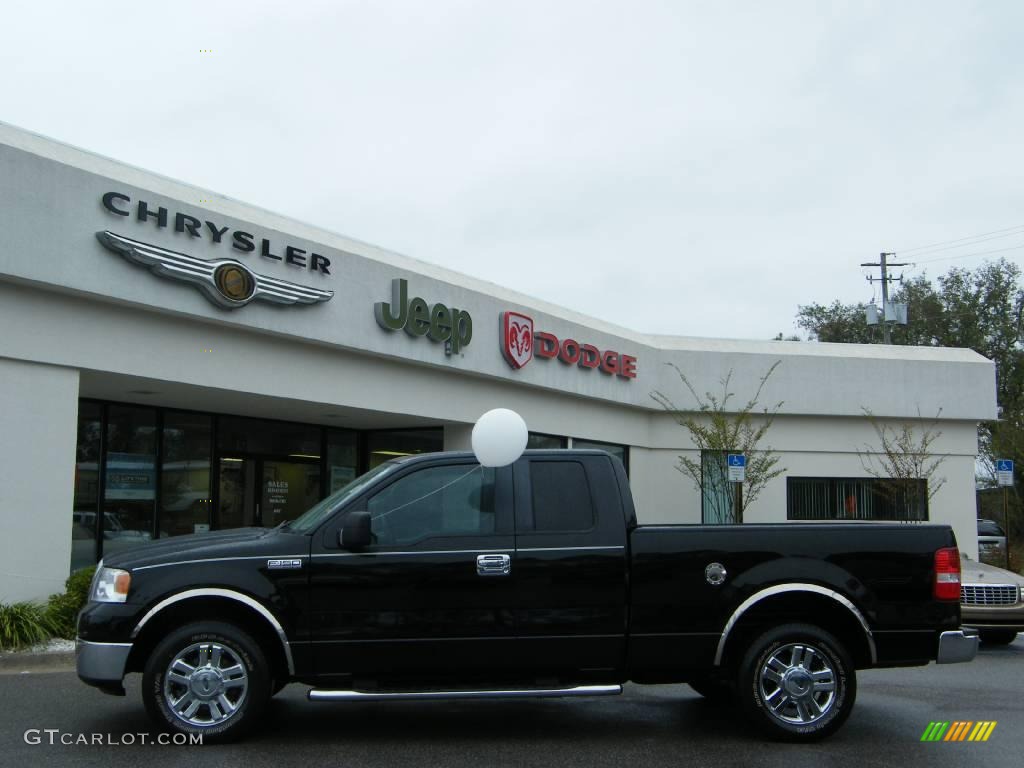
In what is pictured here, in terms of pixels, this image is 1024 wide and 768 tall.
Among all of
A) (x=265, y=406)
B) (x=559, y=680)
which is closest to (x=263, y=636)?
(x=559, y=680)

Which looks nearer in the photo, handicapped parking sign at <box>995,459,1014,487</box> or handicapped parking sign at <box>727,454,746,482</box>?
handicapped parking sign at <box>727,454,746,482</box>

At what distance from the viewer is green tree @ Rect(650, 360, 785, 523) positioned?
75.8 feet

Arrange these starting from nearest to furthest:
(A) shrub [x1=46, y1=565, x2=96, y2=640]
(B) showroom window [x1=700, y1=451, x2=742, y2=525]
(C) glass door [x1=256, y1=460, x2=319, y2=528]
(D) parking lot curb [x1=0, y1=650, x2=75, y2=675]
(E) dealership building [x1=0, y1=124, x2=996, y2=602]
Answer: (D) parking lot curb [x1=0, y1=650, x2=75, y2=675] < (A) shrub [x1=46, y1=565, x2=96, y2=640] < (E) dealership building [x1=0, y1=124, x2=996, y2=602] < (C) glass door [x1=256, y1=460, x2=319, y2=528] < (B) showroom window [x1=700, y1=451, x2=742, y2=525]

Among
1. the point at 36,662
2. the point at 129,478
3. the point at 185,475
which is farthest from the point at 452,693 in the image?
the point at 185,475

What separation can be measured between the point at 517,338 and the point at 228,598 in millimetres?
13064

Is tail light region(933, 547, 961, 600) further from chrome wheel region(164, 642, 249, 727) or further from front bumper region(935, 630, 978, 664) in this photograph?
chrome wheel region(164, 642, 249, 727)

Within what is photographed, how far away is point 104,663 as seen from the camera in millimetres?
6574

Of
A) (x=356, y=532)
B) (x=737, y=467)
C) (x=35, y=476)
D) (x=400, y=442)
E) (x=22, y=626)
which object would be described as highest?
(x=400, y=442)

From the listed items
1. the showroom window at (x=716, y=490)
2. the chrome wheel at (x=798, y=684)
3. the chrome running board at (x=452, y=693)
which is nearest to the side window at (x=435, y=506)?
the chrome running board at (x=452, y=693)

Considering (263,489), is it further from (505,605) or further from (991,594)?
(505,605)

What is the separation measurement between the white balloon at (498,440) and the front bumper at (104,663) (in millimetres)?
2637

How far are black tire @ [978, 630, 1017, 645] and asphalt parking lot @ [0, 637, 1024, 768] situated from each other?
3.51m

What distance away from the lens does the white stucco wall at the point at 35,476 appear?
11570mm

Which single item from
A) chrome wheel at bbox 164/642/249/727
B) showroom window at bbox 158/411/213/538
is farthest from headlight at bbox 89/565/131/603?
showroom window at bbox 158/411/213/538
